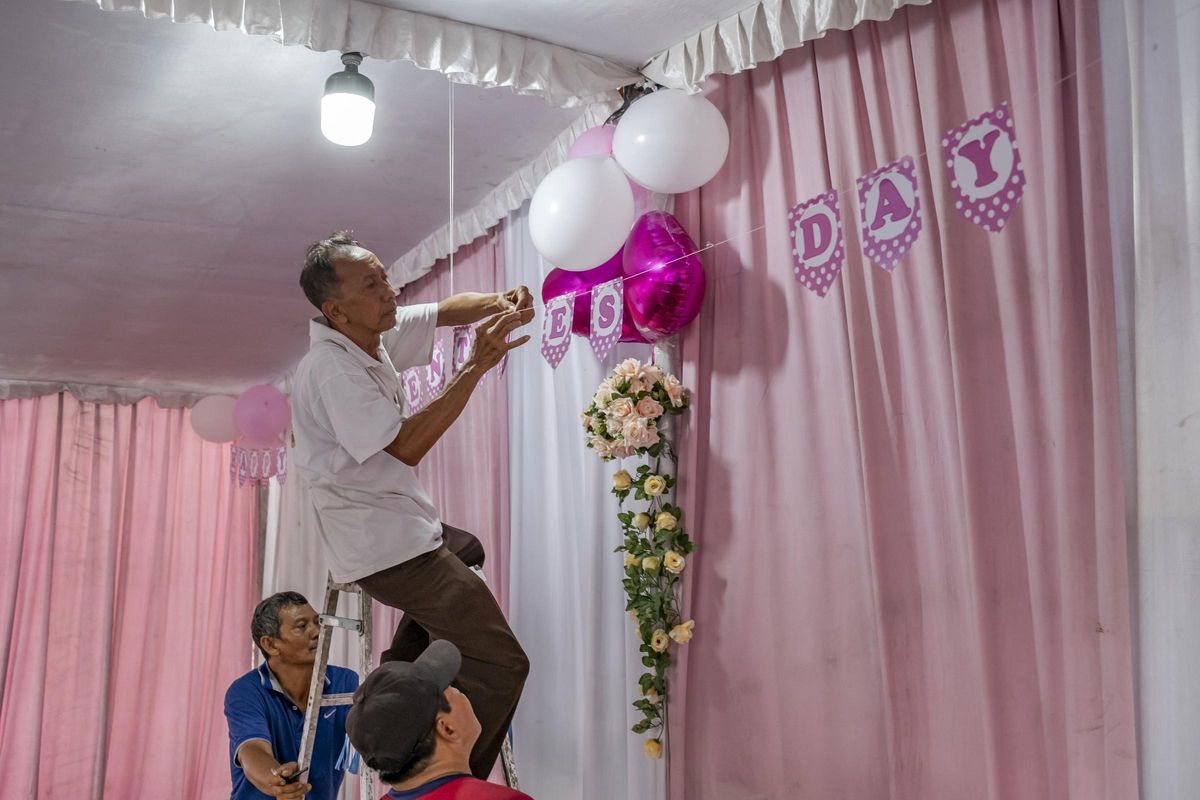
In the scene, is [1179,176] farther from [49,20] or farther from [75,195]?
[75,195]

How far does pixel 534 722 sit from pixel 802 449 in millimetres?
1479

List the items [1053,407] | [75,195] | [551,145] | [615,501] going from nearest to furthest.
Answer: [1053,407]
[615,501]
[551,145]
[75,195]

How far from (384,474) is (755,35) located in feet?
4.51

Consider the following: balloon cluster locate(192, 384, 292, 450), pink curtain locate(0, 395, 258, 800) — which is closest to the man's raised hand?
balloon cluster locate(192, 384, 292, 450)

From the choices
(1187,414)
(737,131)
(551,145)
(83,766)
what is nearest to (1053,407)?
(1187,414)

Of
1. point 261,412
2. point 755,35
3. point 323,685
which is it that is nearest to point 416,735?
point 323,685

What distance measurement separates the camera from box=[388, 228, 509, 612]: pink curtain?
3543mm

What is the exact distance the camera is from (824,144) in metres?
2.34

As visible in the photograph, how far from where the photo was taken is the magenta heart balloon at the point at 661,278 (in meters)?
2.49

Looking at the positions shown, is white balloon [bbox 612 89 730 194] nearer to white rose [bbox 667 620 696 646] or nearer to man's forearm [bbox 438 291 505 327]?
man's forearm [bbox 438 291 505 327]

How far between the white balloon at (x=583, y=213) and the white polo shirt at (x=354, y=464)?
0.60 metres

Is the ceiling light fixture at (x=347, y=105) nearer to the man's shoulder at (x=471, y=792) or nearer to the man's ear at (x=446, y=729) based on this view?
the man's ear at (x=446, y=729)

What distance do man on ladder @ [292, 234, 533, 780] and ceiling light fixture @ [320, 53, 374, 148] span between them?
0.46 metres

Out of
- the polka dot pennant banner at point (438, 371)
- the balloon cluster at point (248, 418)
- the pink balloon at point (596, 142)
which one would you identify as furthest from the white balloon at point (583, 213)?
the balloon cluster at point (248, 418)
